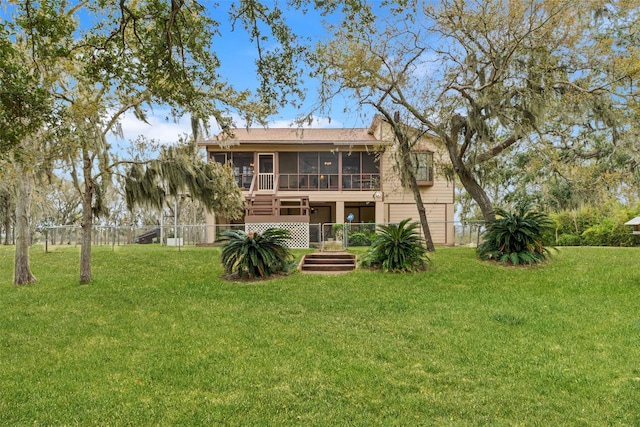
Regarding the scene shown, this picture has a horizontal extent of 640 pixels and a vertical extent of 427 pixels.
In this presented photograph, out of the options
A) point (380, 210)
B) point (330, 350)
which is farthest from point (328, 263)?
point (380, 210)

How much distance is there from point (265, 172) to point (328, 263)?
33.2 ft

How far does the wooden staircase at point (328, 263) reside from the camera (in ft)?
37.6

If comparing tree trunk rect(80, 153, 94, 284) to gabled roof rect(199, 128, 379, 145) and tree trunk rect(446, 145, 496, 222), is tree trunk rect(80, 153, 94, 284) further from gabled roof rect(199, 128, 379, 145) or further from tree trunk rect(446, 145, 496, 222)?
tree trunk rect(446, 145, 496, 222)

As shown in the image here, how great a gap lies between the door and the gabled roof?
1.01m

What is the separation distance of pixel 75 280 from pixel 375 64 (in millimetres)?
9608

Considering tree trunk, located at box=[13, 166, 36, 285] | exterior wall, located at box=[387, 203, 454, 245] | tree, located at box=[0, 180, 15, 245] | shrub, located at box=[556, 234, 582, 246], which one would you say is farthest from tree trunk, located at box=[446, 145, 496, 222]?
tree, located at box=[0, 180, 15, 245]

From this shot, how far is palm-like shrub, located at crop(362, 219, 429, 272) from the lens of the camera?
10.3 metres

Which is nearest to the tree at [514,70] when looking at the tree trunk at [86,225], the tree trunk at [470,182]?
the tree trunk at [470,182]

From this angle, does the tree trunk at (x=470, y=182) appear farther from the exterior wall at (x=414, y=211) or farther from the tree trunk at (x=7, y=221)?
the tree trunk at (x=7, y=221)

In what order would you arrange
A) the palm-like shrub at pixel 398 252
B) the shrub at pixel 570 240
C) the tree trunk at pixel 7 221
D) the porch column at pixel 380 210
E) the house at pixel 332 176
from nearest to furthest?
1. the palm-like shrub at pixel 398 252
2. the house at pixel 332 176
3. the porch column at pixel 380 210
4. the shrub at pixel 570 240
5. the tree trunk at pixel 7 221

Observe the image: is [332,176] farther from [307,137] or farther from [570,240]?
[570,240]

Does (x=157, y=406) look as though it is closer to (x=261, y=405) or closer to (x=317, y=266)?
(x=261, y=405)

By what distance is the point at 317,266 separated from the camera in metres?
11.6

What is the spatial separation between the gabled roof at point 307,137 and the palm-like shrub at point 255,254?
8807mm
